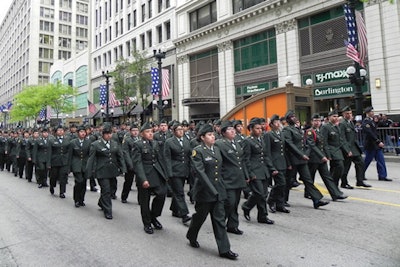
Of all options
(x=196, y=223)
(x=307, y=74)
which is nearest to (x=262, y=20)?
(x=307, y=74)

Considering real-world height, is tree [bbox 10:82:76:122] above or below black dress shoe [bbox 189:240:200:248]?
above

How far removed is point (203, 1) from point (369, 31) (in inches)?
627

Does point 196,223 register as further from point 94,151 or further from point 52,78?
point 52,78

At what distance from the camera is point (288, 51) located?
74.7 ft

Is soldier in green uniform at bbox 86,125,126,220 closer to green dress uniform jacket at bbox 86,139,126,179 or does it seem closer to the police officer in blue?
green dress uniform jacket at bbox 86,139,126,179

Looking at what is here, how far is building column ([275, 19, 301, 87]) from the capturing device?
22.3 meters

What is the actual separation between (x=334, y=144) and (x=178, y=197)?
171 inches

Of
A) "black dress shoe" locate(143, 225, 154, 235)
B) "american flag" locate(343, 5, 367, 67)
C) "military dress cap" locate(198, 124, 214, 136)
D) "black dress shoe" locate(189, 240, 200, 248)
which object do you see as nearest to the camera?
"military dress cap" locate(198, 124, 214, 136)

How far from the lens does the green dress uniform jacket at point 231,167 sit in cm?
481

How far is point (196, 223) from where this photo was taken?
462 centimetres

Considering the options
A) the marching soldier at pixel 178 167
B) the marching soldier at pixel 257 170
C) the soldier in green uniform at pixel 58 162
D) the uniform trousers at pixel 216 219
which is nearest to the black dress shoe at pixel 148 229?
the marching soldier at pixel 178 167

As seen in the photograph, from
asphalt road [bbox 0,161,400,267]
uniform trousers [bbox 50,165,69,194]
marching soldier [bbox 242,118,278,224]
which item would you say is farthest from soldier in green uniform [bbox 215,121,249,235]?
uniform trousers [bbox 50,165,69,194]

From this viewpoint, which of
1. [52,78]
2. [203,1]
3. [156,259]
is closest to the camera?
[156,259]

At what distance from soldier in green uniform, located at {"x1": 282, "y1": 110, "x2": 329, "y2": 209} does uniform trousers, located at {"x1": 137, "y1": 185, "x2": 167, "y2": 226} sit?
288 centimetres
